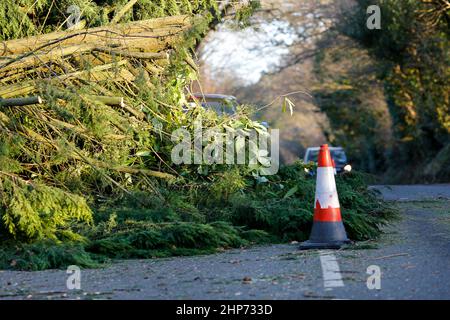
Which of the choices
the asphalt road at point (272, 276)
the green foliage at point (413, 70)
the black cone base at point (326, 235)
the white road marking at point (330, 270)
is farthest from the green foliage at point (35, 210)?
the green foliage at point (413, 70)

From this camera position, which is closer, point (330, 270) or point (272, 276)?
point (272, 276)

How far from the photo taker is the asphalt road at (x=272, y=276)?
5.87 m

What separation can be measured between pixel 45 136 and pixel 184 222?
231 cm

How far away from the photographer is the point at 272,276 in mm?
6609

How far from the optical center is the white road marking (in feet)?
20.1

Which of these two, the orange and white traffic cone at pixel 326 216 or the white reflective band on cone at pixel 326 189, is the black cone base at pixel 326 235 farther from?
the white reflective band on cone at pixel 326 189

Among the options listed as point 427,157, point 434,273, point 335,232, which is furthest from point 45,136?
point 427,157

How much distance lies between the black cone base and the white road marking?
419 mm

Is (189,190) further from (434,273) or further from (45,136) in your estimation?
(434,273)

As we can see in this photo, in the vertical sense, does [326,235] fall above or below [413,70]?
below

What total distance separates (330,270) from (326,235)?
1.72m

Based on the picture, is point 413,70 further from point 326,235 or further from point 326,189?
point 326,235

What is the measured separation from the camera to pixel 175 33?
10.9 metres

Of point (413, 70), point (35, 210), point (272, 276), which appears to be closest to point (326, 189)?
point (272, 276)
